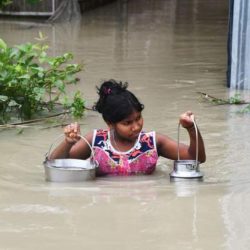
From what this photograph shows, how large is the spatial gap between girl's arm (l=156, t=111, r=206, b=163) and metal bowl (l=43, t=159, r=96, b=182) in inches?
20.0

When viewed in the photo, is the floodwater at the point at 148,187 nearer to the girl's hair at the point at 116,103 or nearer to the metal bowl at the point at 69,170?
the metal bowl at the point at 69,170

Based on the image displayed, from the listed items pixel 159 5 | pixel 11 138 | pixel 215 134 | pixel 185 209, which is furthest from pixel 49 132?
pixel 159 5

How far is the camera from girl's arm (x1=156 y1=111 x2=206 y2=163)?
15.2 ft

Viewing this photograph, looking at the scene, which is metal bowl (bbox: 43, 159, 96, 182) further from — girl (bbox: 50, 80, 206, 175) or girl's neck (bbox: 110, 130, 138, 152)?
girl's neck (bbox: 110, 130, 138, 152)

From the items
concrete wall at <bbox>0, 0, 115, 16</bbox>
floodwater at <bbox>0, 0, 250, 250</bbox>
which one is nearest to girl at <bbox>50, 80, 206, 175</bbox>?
floodwater at <bbox>0, 0, 250, 250</bbox>

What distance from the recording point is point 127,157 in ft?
16.4

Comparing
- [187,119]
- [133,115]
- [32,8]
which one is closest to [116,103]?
[133,115]

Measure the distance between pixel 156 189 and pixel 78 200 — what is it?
52 centimetres

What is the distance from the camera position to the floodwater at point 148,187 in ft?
Answer: 12.2

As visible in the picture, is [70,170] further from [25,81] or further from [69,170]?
[25,81]

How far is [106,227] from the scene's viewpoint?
12.7ft

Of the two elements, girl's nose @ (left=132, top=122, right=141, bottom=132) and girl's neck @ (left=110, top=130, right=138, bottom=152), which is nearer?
girl's nose @ (left=132, top=122, right=141, bottom=132)

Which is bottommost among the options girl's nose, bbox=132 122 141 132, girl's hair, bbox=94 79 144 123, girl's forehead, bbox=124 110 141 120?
girl's nose, bbox=132 122 141 132

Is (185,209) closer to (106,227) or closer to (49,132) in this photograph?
(106,227)
